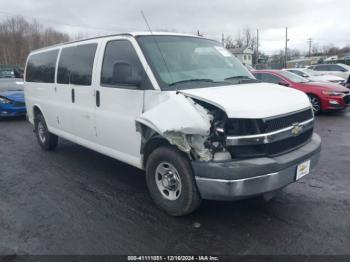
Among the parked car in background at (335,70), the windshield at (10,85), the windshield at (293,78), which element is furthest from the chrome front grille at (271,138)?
the parked car in background at (335,70)

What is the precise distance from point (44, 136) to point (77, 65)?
247 cm

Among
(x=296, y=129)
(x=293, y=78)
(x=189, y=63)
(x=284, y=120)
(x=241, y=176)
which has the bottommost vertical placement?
(x=241, y=176)

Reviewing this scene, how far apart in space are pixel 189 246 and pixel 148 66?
2016 millimetres

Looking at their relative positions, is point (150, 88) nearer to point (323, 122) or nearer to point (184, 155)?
point (184, 155)

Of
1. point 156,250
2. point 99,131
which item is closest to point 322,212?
point 156,250

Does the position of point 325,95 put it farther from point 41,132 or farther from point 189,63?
point 41,132

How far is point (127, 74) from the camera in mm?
3691

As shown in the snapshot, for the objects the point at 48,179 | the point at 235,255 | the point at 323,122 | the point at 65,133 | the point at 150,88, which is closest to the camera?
the point at 235,255

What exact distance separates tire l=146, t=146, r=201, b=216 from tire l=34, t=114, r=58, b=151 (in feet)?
12.0

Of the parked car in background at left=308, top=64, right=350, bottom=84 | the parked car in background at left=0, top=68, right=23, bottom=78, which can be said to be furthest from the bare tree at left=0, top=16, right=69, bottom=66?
the parked car in background at left=308, top=64, right=350, bottom=84

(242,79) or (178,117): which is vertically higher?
(242,79)

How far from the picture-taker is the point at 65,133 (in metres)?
5.53

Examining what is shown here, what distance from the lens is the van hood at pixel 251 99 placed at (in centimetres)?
294

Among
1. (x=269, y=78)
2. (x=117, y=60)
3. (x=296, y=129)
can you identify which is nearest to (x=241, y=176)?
(x=296, y=129)
